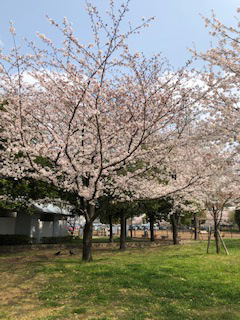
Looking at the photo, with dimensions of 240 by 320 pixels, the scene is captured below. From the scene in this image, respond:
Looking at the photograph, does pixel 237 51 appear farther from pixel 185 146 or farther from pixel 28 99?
pixel 28 99

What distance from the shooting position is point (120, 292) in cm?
646

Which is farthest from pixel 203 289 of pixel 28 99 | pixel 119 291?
pixel 28 99

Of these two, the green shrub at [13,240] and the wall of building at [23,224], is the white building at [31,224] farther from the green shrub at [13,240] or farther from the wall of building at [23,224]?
the green shrub at [13,240]

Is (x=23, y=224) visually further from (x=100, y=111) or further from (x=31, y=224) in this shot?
(x=100, y=111)

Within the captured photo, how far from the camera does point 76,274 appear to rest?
27.6 feet

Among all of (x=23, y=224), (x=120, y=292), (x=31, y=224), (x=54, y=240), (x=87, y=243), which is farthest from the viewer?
(x=54, y=240)

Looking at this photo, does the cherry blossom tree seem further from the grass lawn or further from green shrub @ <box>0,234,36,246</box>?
green shrub @ <box>0,234,36,246</box>

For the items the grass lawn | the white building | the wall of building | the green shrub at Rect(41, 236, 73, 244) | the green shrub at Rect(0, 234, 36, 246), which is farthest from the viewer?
the green shrub at Rect(41, 236, 73, 244)

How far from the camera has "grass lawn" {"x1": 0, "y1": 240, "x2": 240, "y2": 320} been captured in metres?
5.06

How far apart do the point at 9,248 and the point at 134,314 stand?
13.2 meters

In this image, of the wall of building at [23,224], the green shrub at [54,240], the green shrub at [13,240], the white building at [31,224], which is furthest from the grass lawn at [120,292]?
the green shrub at [54,240]

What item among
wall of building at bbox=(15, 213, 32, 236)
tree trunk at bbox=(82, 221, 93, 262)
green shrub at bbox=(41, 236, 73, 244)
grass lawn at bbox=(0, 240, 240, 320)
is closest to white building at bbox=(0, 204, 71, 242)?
wall of building at bbox=(15, 213, 32, 236)

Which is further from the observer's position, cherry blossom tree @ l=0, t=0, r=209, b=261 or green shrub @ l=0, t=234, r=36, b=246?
green shrub @ l=0, t=234, r=36, b=246

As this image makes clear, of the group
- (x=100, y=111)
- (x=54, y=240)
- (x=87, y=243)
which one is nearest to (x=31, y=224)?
(x=54, y=240)
